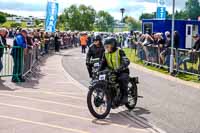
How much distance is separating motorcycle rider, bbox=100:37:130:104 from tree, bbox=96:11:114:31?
170 feet

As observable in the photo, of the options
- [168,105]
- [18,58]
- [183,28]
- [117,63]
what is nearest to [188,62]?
[18,58]

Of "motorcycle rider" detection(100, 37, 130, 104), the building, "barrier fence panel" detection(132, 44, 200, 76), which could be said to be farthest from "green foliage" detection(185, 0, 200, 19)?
"motorcycle rider" detection(100, 37, 130, 104)

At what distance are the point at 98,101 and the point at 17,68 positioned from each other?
6.75 metres

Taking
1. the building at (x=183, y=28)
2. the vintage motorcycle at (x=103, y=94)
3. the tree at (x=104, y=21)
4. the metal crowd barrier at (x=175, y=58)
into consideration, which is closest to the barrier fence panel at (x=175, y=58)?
the metal crowd barrier at (x=175, y=58)

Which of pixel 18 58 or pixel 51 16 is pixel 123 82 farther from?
pixel 51 16

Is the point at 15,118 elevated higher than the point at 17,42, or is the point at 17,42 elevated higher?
the point at 17,42

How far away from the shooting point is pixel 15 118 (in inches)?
387

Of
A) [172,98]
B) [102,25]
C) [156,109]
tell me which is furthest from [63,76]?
[102,25]

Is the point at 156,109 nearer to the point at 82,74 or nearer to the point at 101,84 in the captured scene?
the point at 101,84

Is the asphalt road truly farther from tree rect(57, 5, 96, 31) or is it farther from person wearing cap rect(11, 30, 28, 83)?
tree rect(57, 5, 96, 31)

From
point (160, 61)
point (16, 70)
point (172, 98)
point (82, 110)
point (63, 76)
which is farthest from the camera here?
point (160, 61)

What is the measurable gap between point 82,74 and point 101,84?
10.0 m

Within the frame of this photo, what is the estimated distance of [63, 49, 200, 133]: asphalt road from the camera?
971 centimetres

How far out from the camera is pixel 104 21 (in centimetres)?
6594
